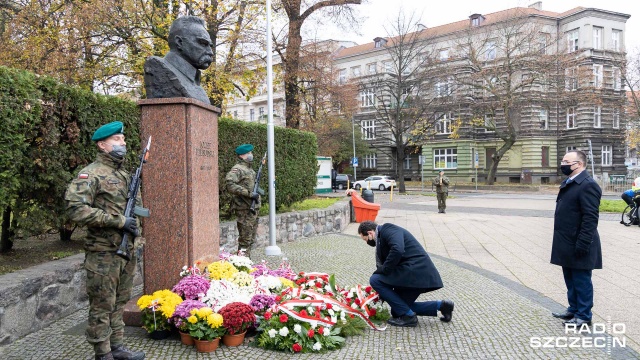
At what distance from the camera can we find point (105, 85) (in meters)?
16.1

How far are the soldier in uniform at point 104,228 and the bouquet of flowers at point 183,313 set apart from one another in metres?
0.47

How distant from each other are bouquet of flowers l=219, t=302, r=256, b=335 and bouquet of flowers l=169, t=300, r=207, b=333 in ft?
0.90

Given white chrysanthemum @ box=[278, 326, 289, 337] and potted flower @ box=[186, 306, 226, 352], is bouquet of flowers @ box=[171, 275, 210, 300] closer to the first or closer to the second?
potted flower @ box=[186, 306, 226, 352]

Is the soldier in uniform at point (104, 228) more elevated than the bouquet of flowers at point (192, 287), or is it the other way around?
the soldier in uniform at point (104, 228)

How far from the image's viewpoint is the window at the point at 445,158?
52519mm

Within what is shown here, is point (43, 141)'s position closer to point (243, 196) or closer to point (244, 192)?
point (244, 192)

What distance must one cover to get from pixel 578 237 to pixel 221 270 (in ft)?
12.8

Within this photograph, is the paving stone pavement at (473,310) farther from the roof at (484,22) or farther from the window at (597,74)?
the window at (597,74)

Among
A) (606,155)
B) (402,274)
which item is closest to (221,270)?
Answer: (402,274)

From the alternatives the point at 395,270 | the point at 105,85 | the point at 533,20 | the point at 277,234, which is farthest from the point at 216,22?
the point at 533,20

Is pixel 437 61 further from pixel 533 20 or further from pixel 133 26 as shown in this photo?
pixel 133 26

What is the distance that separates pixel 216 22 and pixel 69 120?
381 inches

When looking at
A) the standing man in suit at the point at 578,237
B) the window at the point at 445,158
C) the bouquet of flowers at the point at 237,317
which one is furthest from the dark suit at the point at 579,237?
the window at the point at 445,158

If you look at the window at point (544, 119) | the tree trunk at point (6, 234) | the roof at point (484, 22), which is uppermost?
the roof at point (484, 22)
